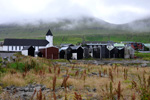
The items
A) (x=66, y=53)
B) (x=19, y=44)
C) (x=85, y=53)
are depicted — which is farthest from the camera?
(x=19, y=44)

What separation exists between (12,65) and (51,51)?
32.4 metres

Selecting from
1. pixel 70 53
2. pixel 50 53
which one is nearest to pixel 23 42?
pixel 50 53

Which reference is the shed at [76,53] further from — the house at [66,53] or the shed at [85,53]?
the shed at [85,53]

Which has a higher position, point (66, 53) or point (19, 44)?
point (19, 44)

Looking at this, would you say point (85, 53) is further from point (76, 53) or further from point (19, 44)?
point (19, 44)

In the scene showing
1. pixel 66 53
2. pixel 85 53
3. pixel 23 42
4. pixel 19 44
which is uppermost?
pixel 23 42

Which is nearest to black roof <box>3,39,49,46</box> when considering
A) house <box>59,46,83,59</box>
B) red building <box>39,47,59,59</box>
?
red building <box>39,47,59,59</box>

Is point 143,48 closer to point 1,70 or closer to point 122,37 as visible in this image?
point 122,37

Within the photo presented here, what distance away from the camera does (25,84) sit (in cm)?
1009

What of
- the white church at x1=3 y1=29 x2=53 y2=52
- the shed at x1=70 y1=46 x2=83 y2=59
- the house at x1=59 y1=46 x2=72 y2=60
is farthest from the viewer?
the white church at x1=3 y1=29 x2=53 y2=52

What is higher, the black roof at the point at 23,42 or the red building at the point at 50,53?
the black roof at the point at 23,42

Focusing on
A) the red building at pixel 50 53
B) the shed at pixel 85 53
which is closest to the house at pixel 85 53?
the shed at pixel 85 53

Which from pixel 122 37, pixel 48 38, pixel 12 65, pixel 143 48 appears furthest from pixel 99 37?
pixel 12 65

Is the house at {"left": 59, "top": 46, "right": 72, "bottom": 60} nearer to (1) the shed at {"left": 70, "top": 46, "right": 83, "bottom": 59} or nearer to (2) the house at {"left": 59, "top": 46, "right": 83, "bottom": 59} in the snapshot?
(2) the house at {"left": 59, "top": 46, "right": 83, "bottom": 59}
